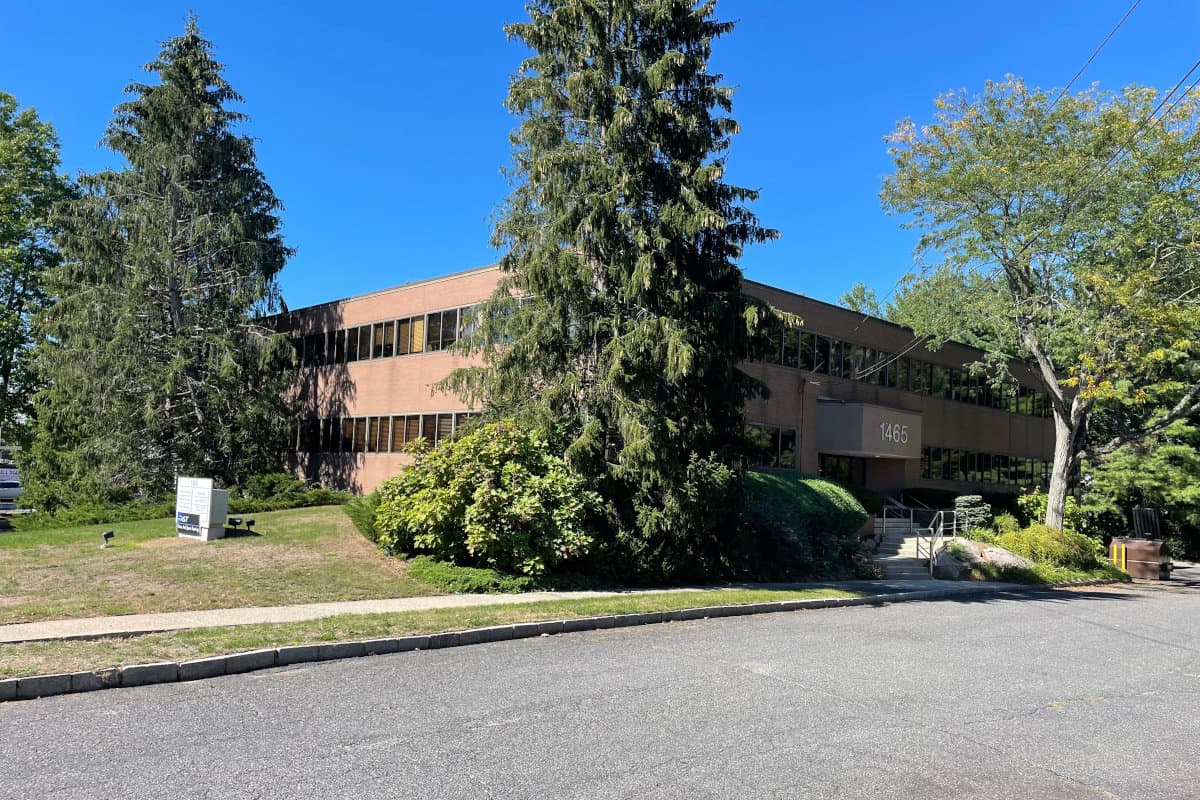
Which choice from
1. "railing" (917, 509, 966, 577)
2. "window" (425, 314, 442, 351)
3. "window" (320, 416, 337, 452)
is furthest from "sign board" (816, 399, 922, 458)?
"window" (320, 416, 337, 452)

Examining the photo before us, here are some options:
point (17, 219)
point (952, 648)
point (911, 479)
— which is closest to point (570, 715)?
point (952, 648)

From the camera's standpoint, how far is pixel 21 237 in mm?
32594

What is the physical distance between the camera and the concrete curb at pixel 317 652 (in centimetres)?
709

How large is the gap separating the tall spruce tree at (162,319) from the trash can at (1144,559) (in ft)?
85.7

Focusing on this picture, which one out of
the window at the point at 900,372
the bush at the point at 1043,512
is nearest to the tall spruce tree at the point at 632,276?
the window at the point at 900,372

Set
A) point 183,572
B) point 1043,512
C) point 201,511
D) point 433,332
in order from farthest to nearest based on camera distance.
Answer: point 1043,512, point 433,332, point 201,511, point 183,572

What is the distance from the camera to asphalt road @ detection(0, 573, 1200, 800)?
5.05 metres

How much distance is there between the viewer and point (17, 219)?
106 feet

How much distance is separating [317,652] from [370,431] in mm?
19842

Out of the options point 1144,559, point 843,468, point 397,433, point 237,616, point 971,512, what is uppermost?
point 397,433

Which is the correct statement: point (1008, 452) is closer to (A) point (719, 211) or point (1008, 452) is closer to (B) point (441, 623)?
(A) point (719, 211)

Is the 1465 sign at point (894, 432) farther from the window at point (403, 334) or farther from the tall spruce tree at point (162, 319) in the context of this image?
the tall spruce tree at point (162, 319)

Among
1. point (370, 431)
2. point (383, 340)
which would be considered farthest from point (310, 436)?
point (383, 340)

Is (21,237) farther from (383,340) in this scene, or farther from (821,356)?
(821,356)
